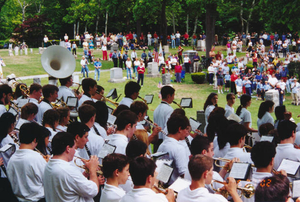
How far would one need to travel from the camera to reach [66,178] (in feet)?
15.5

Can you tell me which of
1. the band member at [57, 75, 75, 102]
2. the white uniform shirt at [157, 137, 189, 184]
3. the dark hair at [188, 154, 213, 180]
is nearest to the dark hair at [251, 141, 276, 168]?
the dark hair at [188, 154, 213, 180]

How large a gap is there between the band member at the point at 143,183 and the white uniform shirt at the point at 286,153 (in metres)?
2.49

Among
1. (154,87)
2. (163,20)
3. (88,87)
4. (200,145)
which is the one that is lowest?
(154,87)

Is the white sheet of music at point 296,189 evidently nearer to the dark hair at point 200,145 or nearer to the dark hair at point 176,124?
the dark hair at point 200,145

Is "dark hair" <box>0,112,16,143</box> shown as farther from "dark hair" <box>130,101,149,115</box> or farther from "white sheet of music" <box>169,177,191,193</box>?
A: "white sheet of music" <box>169,177,191,193</box>

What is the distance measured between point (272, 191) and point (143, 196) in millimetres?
Answer: 1254

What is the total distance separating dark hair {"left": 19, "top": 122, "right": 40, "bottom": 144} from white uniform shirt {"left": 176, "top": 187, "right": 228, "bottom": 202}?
2.30 m

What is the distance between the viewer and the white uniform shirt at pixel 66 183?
4723 millimetres

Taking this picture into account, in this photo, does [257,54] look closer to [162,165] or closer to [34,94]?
[34,94]

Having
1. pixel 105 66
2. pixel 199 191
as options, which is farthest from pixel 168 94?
pixel 105 66

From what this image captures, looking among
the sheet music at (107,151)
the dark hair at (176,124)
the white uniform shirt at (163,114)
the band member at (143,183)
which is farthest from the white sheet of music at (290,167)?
the white uniform shirt at (163,114)

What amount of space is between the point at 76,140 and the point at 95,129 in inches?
58.1

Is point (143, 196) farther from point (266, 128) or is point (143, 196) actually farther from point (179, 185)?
point (266, 128)

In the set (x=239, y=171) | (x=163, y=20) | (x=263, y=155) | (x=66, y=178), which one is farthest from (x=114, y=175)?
(x=163, y=20)
